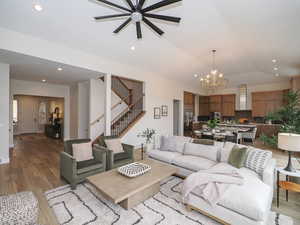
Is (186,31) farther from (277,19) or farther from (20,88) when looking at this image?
(20,88)

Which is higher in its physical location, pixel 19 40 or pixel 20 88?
pixel 19 40

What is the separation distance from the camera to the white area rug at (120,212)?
205 centimetres

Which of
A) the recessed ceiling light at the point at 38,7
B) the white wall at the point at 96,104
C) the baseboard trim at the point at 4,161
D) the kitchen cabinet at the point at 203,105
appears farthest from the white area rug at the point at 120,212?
the kitchen cabinet at the point at 203,105

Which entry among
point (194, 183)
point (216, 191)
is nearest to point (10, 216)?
point (194, 183)

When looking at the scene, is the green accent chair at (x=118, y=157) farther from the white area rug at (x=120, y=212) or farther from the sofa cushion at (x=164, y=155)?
the white area rug at (x=120, y=212)

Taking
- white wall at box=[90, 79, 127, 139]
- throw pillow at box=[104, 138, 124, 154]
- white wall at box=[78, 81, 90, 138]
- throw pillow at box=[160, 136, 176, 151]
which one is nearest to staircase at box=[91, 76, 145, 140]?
white wall at box=[90, 79, 127, 139]

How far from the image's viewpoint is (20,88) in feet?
20.4

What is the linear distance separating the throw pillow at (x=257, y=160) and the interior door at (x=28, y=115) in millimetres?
11962

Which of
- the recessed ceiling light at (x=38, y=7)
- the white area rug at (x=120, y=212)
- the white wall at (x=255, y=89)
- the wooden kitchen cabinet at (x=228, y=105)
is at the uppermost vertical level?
the recessed ceiling light at (x=38, y=7)

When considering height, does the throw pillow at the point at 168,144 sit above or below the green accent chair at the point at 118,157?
above

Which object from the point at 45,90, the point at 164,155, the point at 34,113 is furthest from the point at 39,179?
the point at 34,113

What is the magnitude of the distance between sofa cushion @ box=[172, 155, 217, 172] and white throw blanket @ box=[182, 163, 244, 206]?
598 millimetres

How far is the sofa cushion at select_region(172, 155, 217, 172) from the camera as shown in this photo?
121 inches

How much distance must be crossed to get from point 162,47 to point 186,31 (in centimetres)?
114
